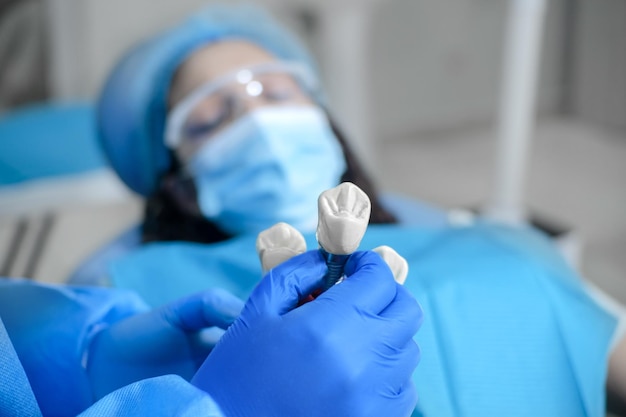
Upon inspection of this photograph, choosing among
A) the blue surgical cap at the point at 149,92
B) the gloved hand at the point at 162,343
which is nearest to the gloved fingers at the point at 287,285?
the gloved hand at the point at 162,343

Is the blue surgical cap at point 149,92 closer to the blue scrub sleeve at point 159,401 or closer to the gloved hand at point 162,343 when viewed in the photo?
the gloved hand at point 162,343

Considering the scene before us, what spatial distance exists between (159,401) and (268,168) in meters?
0.50

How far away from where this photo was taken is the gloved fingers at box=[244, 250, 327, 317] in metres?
0.42

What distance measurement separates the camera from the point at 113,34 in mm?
1944

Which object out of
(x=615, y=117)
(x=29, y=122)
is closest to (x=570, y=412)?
(x=615, y=117)

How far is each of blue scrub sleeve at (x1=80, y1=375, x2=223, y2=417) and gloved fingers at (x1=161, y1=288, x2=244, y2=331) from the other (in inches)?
3.9

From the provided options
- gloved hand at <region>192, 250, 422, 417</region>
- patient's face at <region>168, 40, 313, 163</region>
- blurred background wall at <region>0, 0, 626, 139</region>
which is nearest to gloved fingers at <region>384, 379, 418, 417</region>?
gloved hand at <region>192, 250, 422, 417</region>

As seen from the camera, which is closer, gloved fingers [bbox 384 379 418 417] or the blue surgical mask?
gloved fingers [bbox 384 379 418 417]

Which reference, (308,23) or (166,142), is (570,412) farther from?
(308,23)

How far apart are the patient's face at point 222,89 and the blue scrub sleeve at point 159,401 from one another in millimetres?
569

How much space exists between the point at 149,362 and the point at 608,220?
4.23ft

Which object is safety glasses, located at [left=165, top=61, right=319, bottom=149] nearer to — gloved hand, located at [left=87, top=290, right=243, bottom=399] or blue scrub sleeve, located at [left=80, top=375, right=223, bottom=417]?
gloved hand, located at [left=87, top=290, right=243, bottom=399]

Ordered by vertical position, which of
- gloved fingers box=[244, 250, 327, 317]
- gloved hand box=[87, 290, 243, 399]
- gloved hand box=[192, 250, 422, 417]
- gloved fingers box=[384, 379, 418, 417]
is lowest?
gloved hand box=[87, 290, 243, 399]

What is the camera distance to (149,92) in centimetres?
105
